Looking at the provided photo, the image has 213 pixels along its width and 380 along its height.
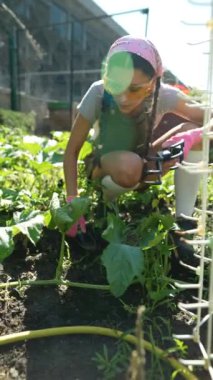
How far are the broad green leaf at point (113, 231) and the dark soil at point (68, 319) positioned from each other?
16 cm

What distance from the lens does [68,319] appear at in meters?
1.14

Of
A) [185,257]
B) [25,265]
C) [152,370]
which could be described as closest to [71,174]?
[25,265]

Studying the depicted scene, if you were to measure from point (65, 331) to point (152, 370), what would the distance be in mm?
240

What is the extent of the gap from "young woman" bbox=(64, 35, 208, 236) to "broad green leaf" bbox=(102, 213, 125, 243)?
237 millimetres

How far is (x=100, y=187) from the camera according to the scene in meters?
1.74

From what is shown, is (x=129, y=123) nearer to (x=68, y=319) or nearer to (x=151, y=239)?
(x=151, y=239)

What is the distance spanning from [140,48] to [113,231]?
569 millimetres

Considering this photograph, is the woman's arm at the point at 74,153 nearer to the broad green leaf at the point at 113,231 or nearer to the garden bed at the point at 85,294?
the garden bed at the point at 85,294

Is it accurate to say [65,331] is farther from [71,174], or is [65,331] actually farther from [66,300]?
[71,174]

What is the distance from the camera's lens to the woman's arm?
1574 mm

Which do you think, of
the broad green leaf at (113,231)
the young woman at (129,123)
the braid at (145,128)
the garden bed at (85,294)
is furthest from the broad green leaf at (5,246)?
the braid at (145,128)

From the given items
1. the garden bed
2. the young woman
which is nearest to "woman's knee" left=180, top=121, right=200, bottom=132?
the young woman

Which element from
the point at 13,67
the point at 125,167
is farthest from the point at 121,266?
the point at 13,67

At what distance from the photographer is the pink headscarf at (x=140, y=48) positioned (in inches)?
54.2
